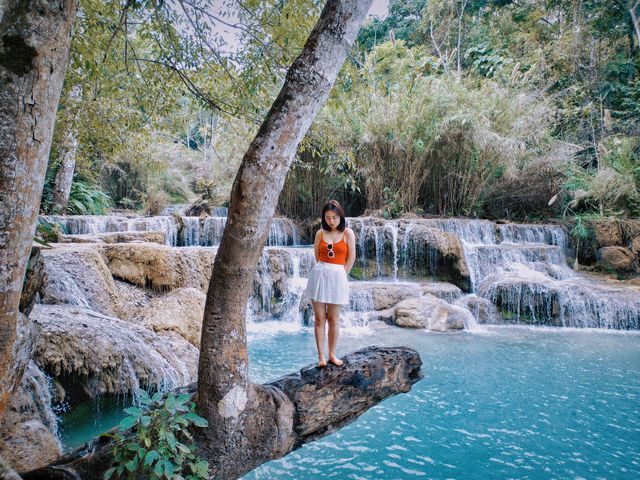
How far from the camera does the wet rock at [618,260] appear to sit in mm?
10648

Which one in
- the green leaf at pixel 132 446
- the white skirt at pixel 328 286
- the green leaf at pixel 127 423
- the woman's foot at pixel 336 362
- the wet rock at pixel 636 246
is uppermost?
the wet rock at pixel 636 246

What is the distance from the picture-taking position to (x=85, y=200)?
1227 cm

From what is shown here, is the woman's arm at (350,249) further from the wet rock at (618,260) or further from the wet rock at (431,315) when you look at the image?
the wet rock at (618,260)

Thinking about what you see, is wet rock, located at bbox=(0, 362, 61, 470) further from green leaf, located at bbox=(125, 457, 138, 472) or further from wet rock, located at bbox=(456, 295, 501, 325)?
wet rock, located at bbox=(456, 295, 501, 325)

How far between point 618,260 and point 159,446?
489 inches

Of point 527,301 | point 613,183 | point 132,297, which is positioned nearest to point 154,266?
point 132,297

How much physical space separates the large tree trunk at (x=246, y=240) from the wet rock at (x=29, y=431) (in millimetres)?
1200

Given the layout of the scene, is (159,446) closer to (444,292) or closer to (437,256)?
(444,292)

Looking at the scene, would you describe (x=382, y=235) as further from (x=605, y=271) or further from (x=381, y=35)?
(x=381, y=35)

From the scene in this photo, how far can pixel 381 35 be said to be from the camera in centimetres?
2236

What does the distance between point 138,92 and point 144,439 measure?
3702 millimetres

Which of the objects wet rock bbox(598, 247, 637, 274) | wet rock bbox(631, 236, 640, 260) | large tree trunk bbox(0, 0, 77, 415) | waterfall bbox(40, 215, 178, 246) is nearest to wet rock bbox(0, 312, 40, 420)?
large tree trunk bbox(0, 0, 77, 415)

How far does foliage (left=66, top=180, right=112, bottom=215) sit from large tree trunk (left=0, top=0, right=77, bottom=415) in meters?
11.6

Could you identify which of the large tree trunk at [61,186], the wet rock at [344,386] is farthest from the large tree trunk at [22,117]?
the large tree trunk at [61,186]
